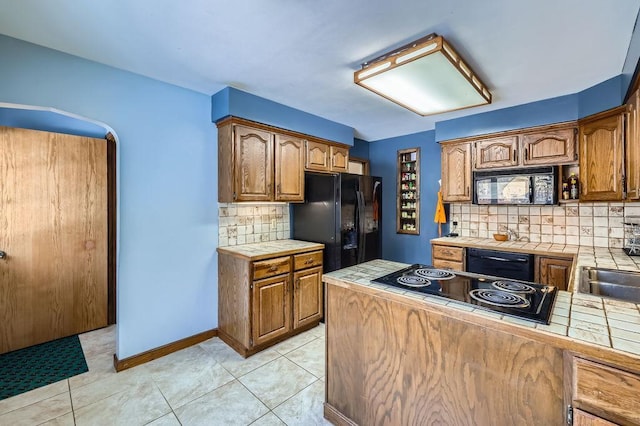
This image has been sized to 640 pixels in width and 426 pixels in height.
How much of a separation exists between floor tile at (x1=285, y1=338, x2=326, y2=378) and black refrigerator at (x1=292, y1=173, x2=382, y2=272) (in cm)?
80

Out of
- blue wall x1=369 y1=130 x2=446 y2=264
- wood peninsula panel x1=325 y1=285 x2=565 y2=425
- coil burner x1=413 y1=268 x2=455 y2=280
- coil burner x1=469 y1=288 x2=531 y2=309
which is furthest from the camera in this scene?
blue wall x1=369 y1=130 x2=446 y2=264

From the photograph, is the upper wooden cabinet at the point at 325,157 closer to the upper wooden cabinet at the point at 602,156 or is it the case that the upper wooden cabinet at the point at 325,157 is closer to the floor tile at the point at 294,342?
the floor tile at the point at 294,342

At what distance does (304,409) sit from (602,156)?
10.7 feet

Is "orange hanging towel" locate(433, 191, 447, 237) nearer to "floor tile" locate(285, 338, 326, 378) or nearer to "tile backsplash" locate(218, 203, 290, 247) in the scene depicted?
"tile backsplash" locate(218, 203, 290, 247)

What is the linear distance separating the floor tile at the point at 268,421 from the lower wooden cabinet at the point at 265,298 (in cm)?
75

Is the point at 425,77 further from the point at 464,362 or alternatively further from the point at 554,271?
the point at 554,271

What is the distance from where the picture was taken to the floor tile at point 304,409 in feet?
5.78

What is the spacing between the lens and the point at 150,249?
2.43 m

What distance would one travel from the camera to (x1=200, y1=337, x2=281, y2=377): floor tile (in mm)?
2340

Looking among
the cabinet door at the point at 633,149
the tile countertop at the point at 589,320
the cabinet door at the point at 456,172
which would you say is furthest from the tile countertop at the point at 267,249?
the cabinet door at the point at 633,149

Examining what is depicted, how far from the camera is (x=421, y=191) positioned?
4039 mm

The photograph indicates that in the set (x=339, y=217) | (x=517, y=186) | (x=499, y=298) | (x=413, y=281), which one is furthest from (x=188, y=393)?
(x=517, y=186)

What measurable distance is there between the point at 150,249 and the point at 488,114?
3762 millimetres

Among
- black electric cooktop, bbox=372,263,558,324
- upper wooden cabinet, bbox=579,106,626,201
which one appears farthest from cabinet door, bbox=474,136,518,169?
black electric cooktop, bbox=372,263,558,324
